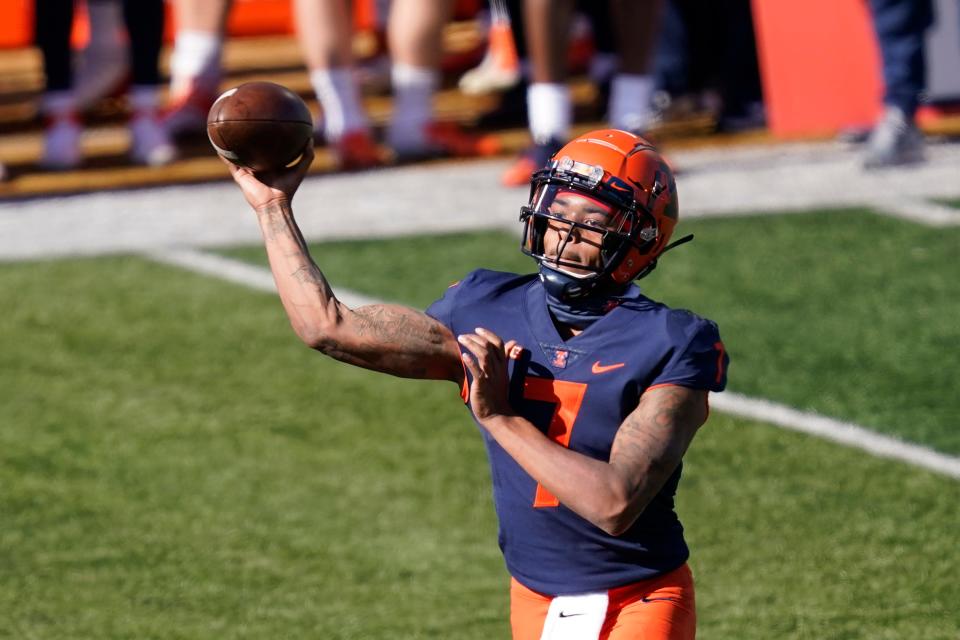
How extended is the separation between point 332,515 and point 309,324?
1980mm

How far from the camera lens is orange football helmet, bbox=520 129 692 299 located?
3.06 m

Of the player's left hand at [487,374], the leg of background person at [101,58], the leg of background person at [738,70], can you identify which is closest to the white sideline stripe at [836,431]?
the player's left hand at [487,374]

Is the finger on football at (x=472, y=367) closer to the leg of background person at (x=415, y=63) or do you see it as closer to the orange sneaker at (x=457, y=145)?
the leg of background person at (x=415, y=63)

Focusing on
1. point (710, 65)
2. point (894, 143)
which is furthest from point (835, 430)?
point (710, 65)

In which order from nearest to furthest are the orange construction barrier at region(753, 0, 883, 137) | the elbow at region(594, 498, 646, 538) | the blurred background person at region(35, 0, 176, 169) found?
the elbow at region(594, 498, 646, 538)
the blurred background person at region(35, 0, 176, 169)
the orange construction barrier at region(753, 0, 883, 137)

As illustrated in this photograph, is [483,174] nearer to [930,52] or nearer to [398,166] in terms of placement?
[398,166]

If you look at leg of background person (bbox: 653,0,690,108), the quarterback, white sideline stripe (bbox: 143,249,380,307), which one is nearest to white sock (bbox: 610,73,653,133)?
leg of background person (bbox: 653,0,690,108)

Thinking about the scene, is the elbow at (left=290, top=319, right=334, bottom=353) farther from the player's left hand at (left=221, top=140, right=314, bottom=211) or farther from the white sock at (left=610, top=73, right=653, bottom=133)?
the white sock at (left=610, top=73, right=653, bottom=133)

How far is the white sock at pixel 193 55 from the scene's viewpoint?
862 cm

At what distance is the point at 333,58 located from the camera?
841cm

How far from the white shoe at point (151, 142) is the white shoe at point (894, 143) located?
3.78 m

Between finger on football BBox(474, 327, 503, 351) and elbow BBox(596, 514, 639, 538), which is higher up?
finger on football BBox(474, 327, 503, 351)

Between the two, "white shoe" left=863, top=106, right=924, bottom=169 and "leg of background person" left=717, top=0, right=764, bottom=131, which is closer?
"white shoe" left=863, top=106, right=924, bottom=169

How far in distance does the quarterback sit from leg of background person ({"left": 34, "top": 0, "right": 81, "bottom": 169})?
571 cm
